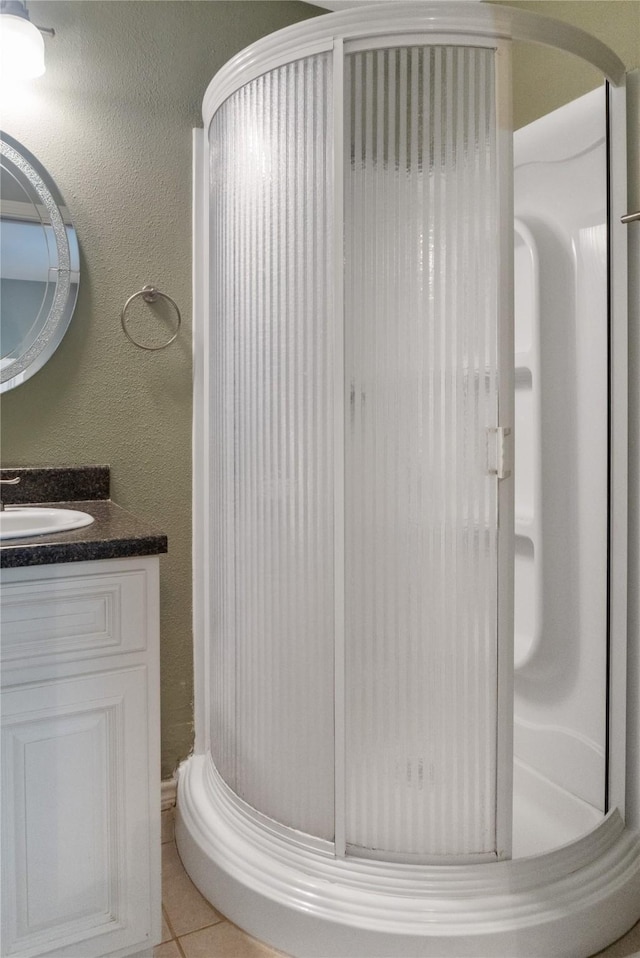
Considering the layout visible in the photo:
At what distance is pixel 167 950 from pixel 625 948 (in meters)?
0.99

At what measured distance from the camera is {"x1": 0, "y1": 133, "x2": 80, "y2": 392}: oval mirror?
1740mm

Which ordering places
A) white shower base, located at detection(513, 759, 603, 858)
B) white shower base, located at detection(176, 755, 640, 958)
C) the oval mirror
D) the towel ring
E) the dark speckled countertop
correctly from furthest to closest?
1. the towel ring
2. the oval mirror
3. white shower base, located at detection(513, 759, 603, 858)
4. white shower base, located at detection(176, 755, 640, 958)
5. the dark speckled countertop

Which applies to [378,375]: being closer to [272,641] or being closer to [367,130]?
[367,130]

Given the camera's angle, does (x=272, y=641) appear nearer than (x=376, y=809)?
No

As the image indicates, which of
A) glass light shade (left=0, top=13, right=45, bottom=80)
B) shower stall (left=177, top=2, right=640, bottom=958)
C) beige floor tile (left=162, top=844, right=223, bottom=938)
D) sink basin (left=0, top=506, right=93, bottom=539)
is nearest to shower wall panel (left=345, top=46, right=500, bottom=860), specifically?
shower stall (left=177, top=2, right=640, bottom=958)

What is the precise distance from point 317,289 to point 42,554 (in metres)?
0.77

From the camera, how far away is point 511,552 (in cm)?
146

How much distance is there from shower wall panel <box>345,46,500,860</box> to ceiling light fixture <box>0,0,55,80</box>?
0.79 metres

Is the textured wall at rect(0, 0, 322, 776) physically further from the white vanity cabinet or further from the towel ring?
the white vanity cabinet

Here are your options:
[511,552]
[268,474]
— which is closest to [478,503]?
[511,552]

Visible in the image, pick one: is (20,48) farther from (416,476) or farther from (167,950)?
(167,950)

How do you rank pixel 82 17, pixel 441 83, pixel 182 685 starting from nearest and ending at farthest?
pixel 441 83
pixel 82 17
pixel 182 685

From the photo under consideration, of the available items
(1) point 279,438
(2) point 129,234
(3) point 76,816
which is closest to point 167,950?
(3) point 76,816

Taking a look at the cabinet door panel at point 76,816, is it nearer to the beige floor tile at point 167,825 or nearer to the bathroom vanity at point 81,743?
the bathroom vanity at point 81,743
